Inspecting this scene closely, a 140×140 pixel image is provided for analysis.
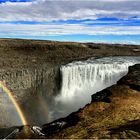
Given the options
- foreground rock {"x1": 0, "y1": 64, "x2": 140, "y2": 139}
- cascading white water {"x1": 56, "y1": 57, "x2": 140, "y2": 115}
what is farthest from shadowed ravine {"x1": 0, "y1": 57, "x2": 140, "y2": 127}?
foreground rock {"x1": 0, "y1": 64, "x2": 140, "y2": 139}

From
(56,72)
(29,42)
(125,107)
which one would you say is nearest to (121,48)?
(29,42)


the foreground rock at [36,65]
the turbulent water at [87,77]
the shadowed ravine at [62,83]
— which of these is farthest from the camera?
the turbulent water at [87,77]

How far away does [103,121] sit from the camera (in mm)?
17312

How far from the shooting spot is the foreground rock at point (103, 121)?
1470 centimetres

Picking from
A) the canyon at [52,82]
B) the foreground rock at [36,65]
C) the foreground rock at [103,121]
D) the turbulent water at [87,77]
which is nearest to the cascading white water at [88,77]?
the turbulent water at [87,77]

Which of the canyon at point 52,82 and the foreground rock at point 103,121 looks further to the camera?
the canyon at point 52,82

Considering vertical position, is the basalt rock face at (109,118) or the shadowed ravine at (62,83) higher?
the basalt rock face at (109,118)

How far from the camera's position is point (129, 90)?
80.0 ft

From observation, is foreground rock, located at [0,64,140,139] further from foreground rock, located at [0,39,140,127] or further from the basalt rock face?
foreground rock, located at [0,39,140,127]

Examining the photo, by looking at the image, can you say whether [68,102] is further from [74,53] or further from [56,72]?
[74,53]

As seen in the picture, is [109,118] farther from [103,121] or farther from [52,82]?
[52,82]

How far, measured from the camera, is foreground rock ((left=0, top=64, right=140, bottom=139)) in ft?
48.2

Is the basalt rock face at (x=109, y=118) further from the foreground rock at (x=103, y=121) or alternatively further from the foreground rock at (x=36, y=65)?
the foreground rock at (x=36, y=65)

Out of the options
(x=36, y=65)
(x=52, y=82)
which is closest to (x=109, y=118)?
(x=52, y=82)
